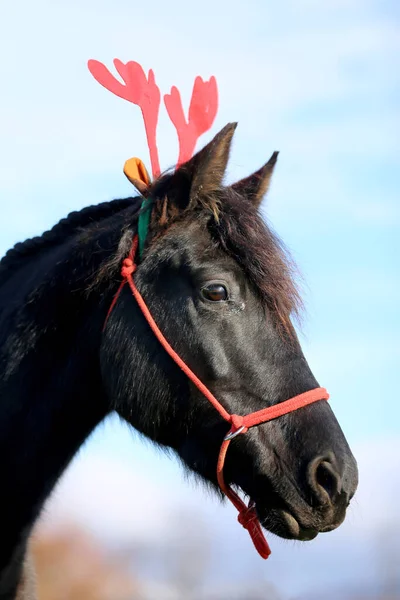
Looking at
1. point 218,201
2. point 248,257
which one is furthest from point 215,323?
point 218,201

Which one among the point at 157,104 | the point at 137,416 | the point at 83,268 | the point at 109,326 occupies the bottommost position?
the point at 137,416

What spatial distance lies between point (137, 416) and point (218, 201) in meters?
1.15

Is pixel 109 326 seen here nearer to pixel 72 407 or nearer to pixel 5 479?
pixel 72 407

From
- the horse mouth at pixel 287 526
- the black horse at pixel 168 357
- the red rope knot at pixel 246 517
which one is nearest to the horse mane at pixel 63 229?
the black horse at pixel 168 357

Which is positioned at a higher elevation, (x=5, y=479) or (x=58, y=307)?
(x=58, y=307)

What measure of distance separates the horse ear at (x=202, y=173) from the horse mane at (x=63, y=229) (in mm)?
419

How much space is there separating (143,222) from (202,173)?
0.38 meters

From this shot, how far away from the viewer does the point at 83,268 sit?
4.63 meters

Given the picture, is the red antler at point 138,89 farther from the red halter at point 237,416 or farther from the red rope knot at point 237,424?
the red rope knot at point 237,424

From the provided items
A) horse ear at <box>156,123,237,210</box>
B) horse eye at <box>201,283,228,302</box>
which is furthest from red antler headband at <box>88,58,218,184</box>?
horse eye at <box>201,283,228,302</box>

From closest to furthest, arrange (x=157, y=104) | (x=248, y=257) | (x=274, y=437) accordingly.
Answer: (x=274, y=437) → (x=248, y=257) → (x=157, y=104)

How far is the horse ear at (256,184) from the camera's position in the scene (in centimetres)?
502

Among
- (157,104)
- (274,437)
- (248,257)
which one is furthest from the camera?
(157,104)

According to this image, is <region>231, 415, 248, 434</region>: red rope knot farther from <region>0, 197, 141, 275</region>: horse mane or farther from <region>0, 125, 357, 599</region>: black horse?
<region>0, 197, 141, 275</region>: horse mane
